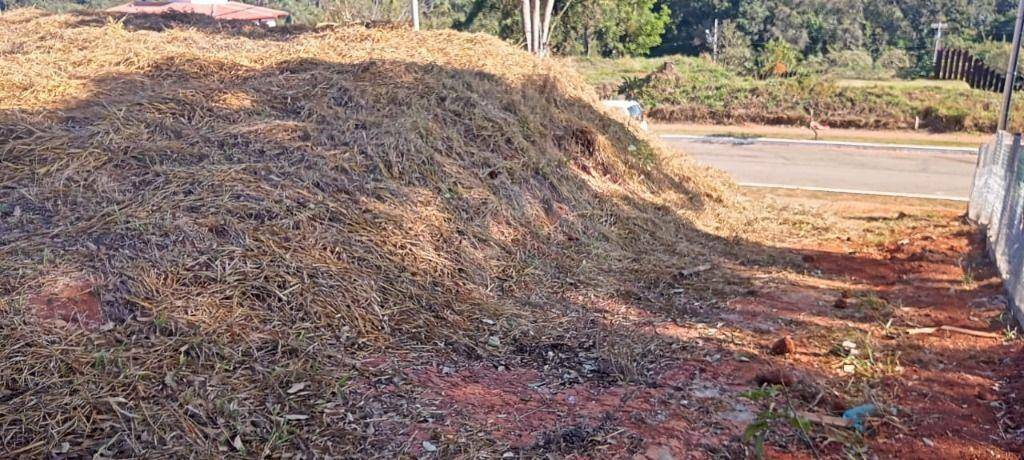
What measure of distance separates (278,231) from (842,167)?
45.5 feet

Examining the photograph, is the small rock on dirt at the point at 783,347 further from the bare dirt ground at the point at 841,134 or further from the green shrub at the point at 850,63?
the green shrub at the point at 850,63

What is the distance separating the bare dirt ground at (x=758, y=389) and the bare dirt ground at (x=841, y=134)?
15253 mm

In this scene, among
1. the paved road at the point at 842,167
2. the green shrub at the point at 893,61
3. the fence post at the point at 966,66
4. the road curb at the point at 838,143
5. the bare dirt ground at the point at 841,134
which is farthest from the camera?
the green shrub at the point at 893,61

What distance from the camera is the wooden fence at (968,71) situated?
79.3 feet

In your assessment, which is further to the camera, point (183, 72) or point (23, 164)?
point (183, 72)

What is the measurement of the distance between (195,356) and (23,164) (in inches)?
89.2

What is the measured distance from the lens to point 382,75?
23.1ft

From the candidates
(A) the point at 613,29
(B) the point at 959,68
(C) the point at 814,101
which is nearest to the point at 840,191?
(C) the point at 814,101

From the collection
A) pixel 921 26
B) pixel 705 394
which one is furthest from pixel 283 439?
pixel 921 26

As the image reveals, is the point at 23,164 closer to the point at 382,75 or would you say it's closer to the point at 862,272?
the point at 382,75

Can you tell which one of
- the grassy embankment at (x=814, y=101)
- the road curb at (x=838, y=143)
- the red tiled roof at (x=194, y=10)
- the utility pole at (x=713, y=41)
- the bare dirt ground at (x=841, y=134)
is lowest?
the bare dirt ground at (x=841, y=134)

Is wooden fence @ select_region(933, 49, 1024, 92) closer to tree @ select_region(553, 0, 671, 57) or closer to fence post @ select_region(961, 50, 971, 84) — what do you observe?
fence post @ select_region(961, 50, 971, 84)

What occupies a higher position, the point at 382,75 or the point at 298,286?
the point at 382,75

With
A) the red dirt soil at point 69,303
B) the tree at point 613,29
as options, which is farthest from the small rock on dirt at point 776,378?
the tree at point 613,29
